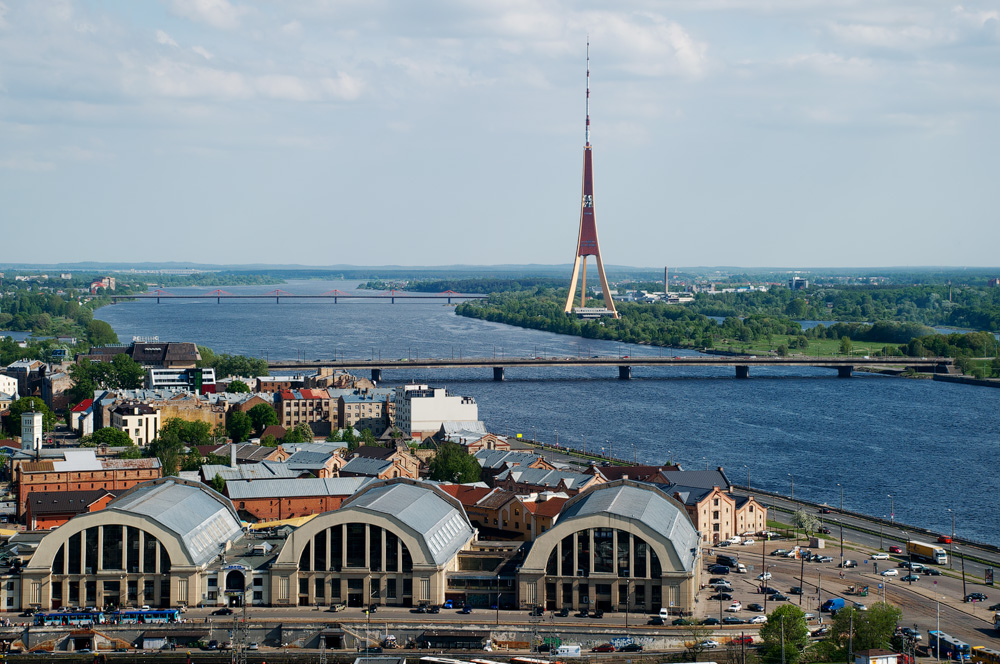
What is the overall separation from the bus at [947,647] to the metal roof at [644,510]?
7.68 feet

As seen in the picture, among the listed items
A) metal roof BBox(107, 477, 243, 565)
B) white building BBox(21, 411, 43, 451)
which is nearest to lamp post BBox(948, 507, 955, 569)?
metal roof BBox(107, 477, 243, 565)

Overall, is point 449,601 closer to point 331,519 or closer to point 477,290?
point 331,519

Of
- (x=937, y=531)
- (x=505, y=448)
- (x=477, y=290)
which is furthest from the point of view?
(x=477, y=290)

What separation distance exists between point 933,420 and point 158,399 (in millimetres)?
16722

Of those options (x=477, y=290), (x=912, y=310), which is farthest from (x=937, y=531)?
(x=477, y=290)

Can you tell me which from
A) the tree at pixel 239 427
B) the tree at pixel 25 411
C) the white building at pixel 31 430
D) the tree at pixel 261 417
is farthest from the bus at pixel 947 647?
the tree at pixel 25 411

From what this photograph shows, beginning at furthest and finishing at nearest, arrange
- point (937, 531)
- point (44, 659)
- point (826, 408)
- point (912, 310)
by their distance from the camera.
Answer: point (912, 310) < point (826, 408) < point (937, 531) < point (44, 659)

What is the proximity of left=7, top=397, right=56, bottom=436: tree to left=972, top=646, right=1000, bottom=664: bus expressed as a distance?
62.2ft

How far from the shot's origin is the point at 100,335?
1834 inches

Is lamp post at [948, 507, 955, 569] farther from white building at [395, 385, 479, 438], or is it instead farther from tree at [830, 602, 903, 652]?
white building at [395, 385, 479, 438]

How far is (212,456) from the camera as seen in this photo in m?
20.4

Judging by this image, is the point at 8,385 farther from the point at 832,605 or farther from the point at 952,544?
the point at 832,605

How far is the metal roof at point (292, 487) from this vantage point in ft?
56.4

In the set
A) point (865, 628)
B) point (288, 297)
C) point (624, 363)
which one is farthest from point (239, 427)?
point (288, 297)
